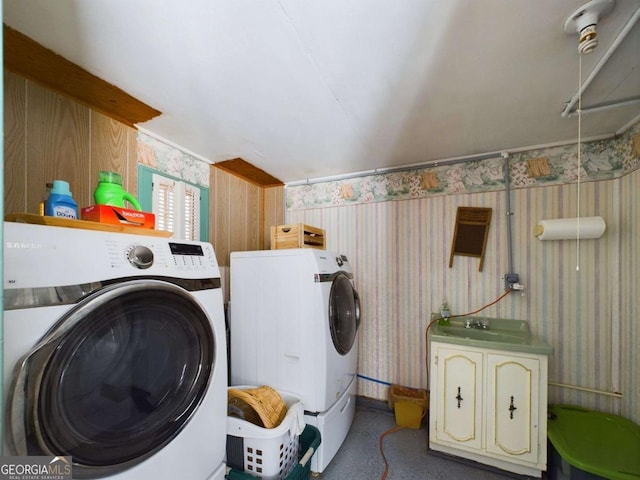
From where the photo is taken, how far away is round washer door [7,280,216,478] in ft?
2.00

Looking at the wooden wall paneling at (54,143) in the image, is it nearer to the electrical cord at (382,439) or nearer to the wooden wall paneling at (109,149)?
the wooden wall paneling at (109,149)

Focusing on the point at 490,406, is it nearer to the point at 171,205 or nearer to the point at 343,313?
the point at 343,313

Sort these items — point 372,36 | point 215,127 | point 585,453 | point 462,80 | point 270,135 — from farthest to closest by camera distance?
point 270,135 → point 215,127 → point 585,453 → point 462,80 → point 372,36

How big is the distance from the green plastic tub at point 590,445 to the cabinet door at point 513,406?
13cm

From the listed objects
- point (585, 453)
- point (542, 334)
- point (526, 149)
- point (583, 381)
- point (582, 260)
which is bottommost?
point (585, 453)

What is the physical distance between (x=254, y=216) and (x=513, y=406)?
251 cm

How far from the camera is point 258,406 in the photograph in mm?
1342

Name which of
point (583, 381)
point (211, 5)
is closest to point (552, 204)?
point (583, 381)

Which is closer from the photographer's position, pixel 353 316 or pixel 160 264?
pixel 160 264

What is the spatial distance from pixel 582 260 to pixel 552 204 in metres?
0.44

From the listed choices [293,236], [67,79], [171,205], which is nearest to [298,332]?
[293,236]

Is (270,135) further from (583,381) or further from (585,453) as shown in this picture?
(583,381)

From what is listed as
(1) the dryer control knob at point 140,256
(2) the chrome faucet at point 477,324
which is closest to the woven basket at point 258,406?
(1) the dryer control knob at point 140,256

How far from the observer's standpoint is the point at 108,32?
99 cm
